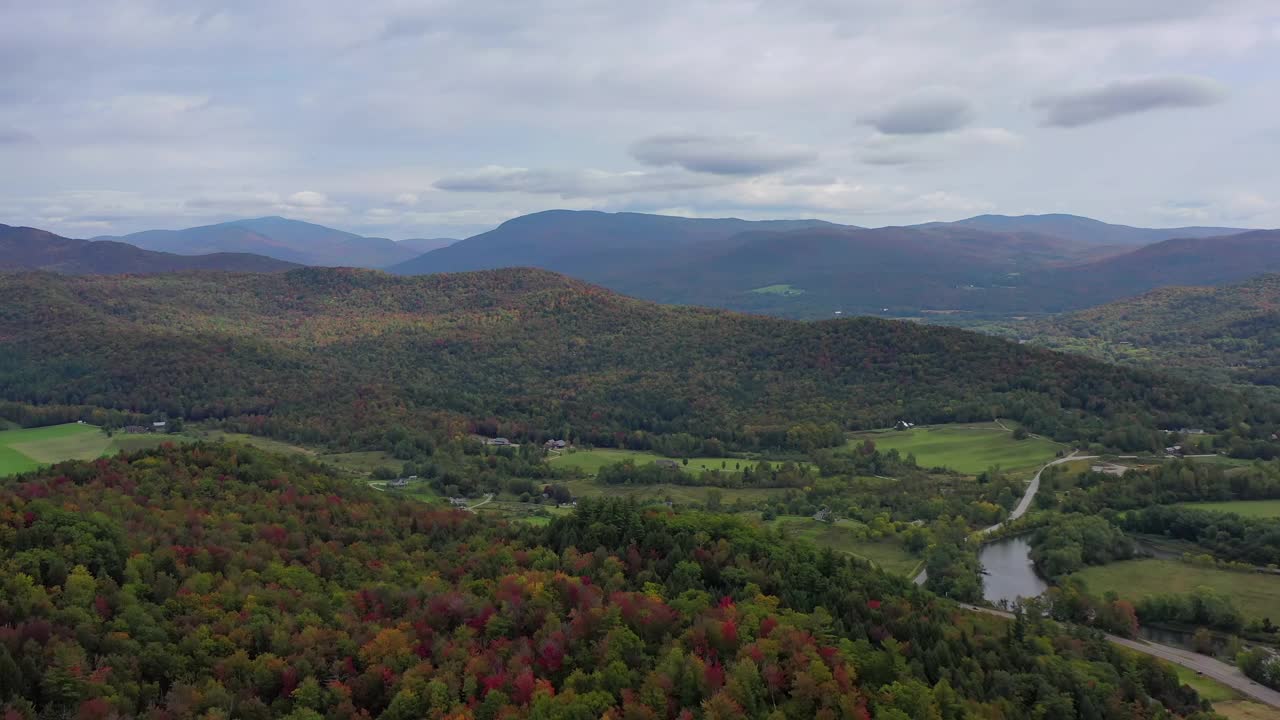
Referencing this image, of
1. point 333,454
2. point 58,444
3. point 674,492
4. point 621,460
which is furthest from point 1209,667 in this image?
point 58,444

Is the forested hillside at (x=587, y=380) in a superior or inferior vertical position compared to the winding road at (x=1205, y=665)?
superior

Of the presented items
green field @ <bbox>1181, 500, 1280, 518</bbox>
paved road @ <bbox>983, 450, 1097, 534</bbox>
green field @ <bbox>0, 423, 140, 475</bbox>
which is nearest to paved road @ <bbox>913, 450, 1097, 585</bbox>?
paved road @ <bbox>983, 450, 1097, 534</bbox>

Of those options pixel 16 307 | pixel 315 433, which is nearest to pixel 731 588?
pixel 315 433

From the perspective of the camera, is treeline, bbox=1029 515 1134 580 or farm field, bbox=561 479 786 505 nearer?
treeline, bbox=1029 515 1134 580

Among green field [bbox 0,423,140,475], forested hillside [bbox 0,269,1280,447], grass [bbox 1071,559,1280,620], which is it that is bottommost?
grass [bbox 1071,559,1280,620]

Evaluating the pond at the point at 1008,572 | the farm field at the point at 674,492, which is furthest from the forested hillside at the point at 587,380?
the pond at the point at 1008,572

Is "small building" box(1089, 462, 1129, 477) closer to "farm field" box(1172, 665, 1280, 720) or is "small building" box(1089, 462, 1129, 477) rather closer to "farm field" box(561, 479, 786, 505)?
"farm field" box(561, 479, 786, 505)

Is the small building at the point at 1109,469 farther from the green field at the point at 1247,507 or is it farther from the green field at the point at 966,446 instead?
the green field at the point at 1247,507

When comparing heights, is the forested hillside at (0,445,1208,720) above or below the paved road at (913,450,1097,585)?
above
